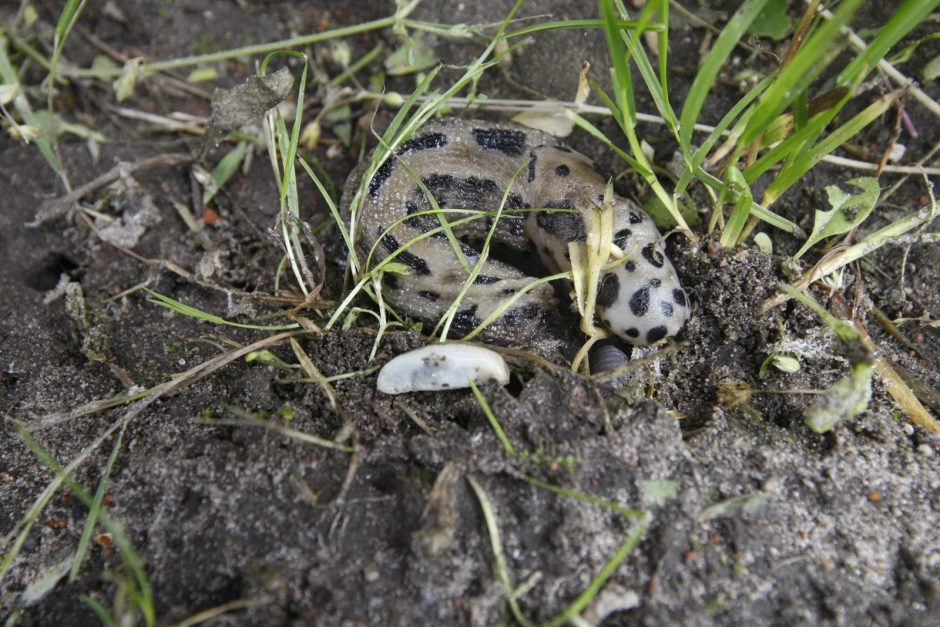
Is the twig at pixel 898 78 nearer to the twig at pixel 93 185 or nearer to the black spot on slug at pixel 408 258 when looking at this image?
the black spot on slug at pixel 408 258

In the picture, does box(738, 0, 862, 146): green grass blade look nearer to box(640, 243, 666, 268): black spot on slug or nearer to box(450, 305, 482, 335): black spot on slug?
box(640, 243, 666, 268): black spot on slug

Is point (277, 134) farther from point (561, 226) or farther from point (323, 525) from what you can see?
point (323, 525)

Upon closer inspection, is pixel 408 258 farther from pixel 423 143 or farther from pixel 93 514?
pixel 93 514

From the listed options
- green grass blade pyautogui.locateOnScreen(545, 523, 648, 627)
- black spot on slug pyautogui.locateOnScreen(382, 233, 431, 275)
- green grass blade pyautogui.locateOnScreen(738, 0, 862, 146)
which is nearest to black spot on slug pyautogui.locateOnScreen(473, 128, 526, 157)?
black spot on slug pyautogui.locateOnScreen(382, 233, 431, 275)

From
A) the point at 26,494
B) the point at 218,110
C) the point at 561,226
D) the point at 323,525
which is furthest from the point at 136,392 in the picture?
the point at 561,226

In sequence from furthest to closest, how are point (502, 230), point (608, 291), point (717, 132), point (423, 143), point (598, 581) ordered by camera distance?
point (502, 230), point (423, 143), point (608, 291), point (717, 132), point (598, 581)

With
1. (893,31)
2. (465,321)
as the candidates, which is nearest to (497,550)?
(465,321)
